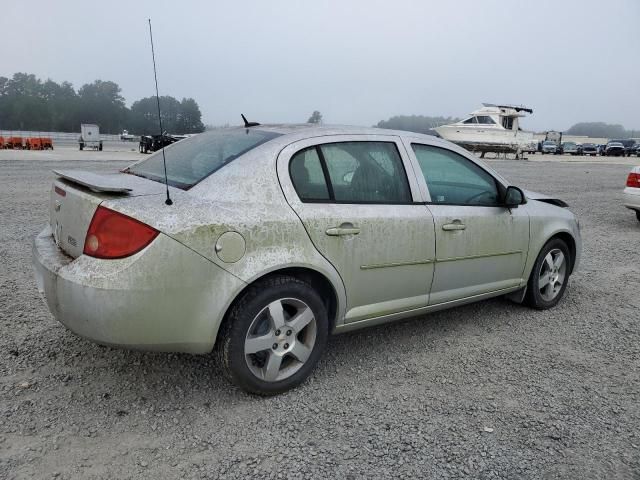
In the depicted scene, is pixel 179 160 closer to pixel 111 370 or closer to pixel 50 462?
pixel 111 370

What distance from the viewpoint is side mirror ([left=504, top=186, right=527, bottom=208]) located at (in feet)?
13.6

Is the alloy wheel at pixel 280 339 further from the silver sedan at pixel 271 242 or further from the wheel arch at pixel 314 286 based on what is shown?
the wheel arch at pixel 314 286

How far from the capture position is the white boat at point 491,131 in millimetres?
44312

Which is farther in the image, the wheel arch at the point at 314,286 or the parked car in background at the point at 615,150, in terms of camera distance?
the parked car in background at the point at 615,150

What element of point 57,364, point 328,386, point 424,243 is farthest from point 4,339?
point 424,243

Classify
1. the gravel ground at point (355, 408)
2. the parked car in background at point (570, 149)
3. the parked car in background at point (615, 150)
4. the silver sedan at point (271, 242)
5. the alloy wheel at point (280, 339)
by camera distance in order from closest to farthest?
the gravel ground at point (355, 408), the silver sedan at point (271, 242), the alloy wheel at point (280, 339), the parked car in background at point (615, 150), the parked car in background at point (570, 149)

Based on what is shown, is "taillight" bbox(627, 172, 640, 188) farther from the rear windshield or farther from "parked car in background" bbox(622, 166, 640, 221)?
the rear windshield

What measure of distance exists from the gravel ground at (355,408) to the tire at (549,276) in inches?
12.5

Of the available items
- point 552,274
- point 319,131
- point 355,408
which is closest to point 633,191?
point 552,274

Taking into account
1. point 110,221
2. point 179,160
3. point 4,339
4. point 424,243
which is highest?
point 179,160

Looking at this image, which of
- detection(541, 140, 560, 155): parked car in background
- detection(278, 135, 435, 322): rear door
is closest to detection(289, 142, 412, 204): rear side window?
detection(278, 135, 435, 322): rear door

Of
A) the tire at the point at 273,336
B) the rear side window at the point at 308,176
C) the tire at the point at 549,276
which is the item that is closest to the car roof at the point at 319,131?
the rear side window at the point at 308,176

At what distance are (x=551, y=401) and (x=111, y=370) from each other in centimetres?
268

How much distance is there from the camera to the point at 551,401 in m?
3.16
